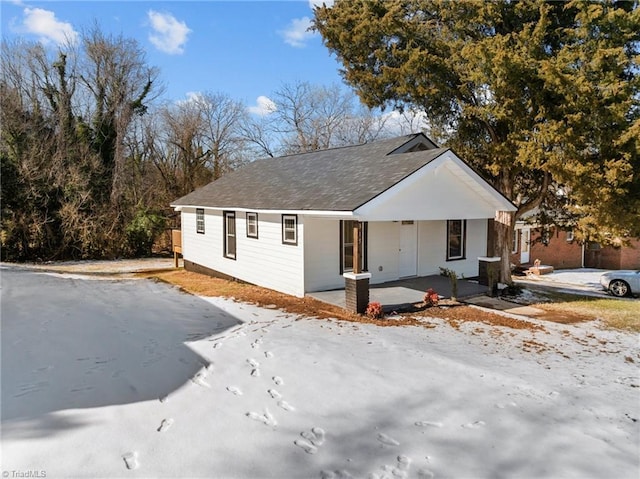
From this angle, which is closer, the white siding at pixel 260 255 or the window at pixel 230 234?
the white siding at pixel 260 255

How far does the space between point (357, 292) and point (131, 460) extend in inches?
252

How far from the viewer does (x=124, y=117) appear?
2436 centimetres

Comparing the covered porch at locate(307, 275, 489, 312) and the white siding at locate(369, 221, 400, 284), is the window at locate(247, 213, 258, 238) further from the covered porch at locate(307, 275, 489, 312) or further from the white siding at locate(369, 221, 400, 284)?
the white siding at locate(369, 221, 400, 284)

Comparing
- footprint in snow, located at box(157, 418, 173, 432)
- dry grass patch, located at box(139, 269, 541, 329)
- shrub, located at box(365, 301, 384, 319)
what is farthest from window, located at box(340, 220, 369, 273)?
footprint in snow, located at box(157, 418, 173, 432)

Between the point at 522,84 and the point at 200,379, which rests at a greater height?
the point at 522,84

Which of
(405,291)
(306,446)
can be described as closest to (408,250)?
(405,291)

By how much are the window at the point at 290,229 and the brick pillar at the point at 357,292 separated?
7.24 feet

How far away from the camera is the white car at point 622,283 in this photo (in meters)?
15.2

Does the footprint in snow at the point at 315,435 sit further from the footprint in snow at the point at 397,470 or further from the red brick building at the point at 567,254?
the red brick building at the point at 567,254

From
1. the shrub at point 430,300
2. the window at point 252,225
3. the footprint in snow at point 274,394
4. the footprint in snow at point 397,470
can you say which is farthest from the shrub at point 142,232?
the footprint in snow at point 397,470

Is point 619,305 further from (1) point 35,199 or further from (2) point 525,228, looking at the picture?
(1) point 35,199

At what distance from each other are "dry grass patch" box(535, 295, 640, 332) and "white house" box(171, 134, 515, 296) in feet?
10.4

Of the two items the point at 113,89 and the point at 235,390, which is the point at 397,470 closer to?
the point at 235,390

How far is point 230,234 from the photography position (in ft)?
46.6
